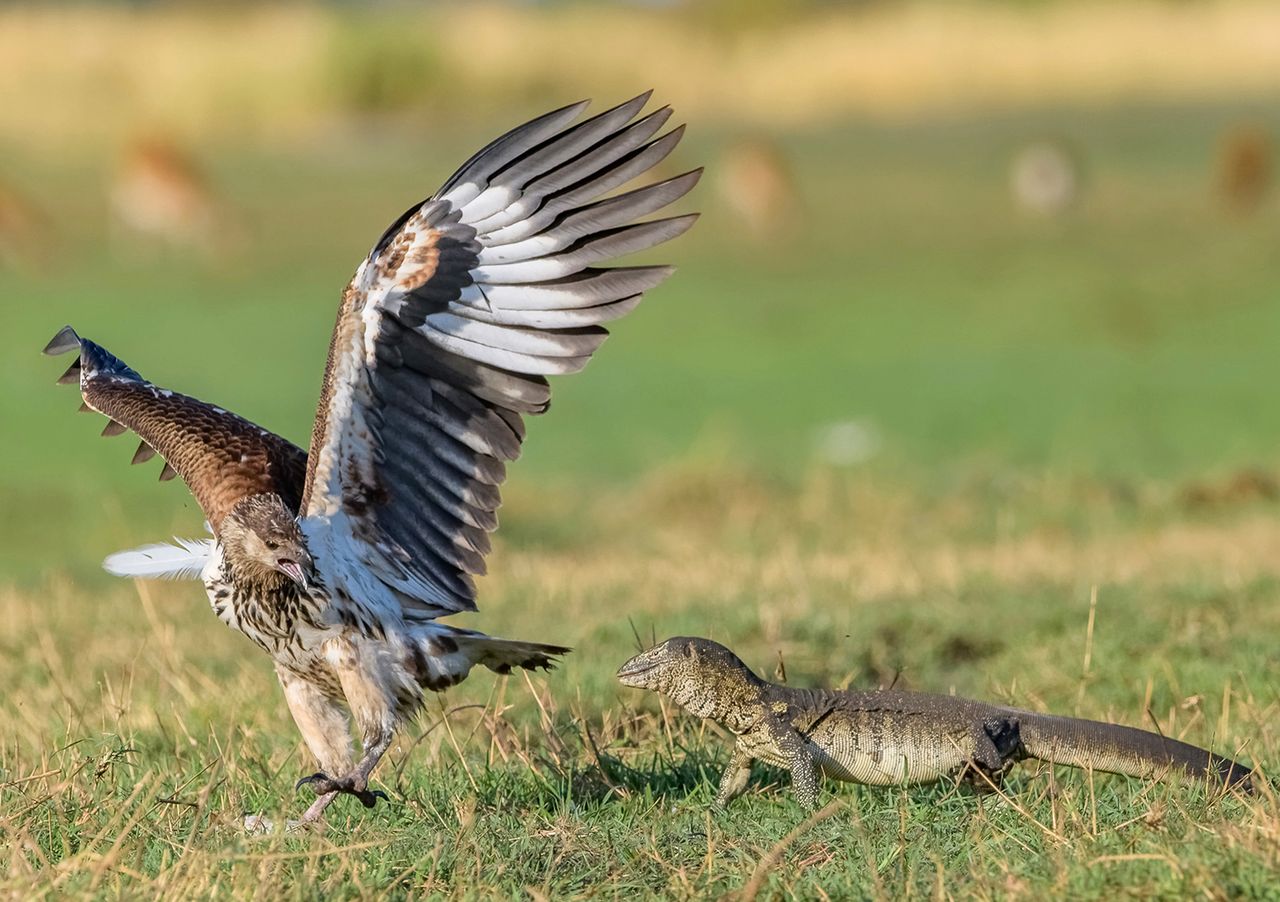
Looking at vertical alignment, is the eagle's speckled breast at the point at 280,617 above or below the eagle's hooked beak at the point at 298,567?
below

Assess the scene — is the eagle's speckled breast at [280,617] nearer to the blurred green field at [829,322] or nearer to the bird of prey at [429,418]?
the bird of prey at [429,418]

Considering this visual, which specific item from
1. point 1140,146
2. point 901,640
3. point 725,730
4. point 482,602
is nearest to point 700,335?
point 1140,146

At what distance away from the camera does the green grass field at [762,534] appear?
443cm

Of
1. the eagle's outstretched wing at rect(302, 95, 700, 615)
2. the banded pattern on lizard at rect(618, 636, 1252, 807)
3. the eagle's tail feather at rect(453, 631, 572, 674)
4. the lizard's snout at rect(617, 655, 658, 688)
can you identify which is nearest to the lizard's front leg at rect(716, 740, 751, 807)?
the banded pattern on lizard at rect(618, 636, 1252, 807)

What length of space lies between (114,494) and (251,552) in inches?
370

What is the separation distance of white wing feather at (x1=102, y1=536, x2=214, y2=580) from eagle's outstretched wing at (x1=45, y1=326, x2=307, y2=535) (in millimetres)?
88

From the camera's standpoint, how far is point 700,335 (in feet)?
63.7

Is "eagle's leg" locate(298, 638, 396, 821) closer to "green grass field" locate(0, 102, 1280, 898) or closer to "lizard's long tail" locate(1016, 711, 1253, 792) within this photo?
"green grass field" locate(0, 102, 1280, 898)

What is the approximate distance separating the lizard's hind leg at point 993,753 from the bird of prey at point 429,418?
3.53ft

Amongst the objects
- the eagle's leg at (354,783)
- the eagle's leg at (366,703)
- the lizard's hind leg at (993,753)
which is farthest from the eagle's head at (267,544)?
the lizard's hind leg at (993,753)

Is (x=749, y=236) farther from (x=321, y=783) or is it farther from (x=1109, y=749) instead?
(x=321, y=783)

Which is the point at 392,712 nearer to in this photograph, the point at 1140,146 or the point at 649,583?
the point at 649,583

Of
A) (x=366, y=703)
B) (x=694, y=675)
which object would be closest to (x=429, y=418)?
(x=366, y=703)

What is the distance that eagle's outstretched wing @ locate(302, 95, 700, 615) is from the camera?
5.06m
